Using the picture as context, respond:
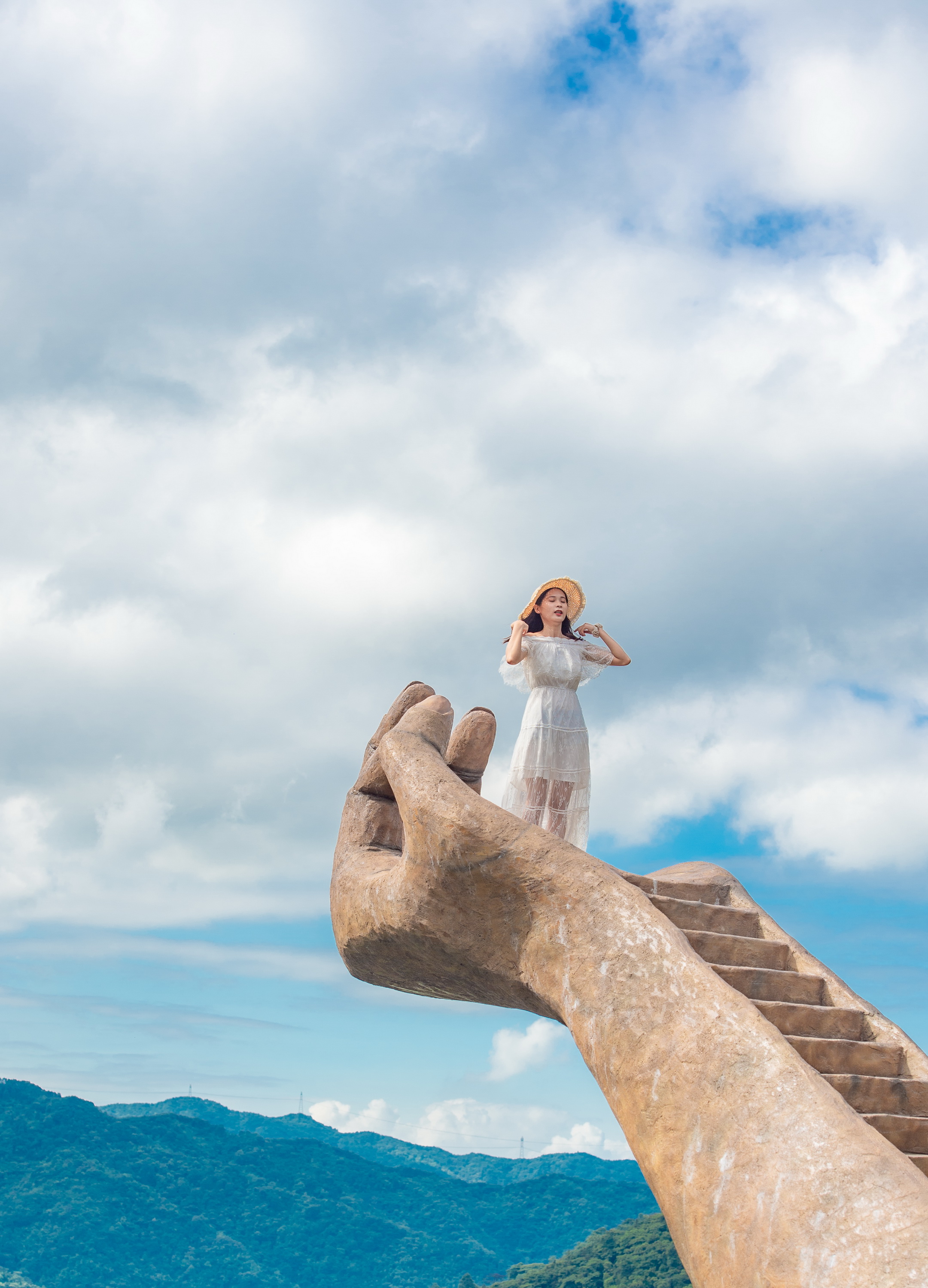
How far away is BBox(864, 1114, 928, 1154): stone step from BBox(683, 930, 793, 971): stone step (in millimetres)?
1654

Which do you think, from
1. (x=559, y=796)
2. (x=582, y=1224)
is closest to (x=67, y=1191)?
(x=582, y=1224)

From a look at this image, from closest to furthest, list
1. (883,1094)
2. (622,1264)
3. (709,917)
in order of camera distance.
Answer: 1. (883,1094)
2. (709,917)
3. (622,1264)

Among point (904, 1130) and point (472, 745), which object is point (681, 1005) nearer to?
point (904, 1130)

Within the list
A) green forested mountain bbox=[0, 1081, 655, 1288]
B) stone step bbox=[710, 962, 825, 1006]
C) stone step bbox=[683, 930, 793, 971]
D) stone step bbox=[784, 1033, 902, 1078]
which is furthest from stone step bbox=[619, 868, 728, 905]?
green forested mountain bbox=[0, 1081, 655, 1288]

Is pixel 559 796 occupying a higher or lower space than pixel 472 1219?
higher

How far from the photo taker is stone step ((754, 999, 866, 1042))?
28.8 feet

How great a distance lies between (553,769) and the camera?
1124 centimetres

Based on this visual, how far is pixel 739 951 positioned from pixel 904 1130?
2.09 meters

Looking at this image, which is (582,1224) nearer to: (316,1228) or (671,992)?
(316,1228)

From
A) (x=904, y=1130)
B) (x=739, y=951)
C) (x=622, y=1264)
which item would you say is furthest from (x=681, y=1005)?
(x=622, y=1264)

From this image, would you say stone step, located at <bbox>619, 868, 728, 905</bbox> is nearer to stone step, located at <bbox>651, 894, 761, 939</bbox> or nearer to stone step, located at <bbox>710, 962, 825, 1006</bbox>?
stone step, located at <bbox>651, 894, 761, 939</bbox>

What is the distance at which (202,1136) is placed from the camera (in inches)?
3223

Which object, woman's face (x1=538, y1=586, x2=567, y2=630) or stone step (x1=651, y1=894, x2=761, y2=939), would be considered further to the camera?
woman's face (x1=538, y1=586, x2=567, y2=630)

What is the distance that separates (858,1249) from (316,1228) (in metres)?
80.3
